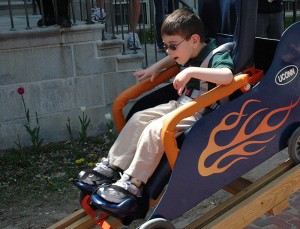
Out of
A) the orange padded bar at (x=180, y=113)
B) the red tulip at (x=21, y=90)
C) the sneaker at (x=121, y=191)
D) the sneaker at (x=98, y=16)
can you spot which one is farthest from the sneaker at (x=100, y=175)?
the sneaker at (x=98, y=16)

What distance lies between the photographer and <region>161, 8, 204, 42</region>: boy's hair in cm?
258

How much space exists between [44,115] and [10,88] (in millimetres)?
382

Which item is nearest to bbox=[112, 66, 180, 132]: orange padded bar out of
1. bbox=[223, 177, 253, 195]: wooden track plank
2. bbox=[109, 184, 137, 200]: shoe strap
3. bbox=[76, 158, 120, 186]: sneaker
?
bbox=[76, 158, 120, 186]: sneaker

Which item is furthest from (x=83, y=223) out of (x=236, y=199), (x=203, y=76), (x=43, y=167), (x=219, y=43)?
(x=43, y=167)

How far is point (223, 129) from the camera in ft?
8.11

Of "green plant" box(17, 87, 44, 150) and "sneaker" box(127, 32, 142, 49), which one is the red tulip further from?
"sneaker" box(127, 32, 142, 49)

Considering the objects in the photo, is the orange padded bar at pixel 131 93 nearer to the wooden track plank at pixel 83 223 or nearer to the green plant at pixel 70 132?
the wooden track plank at pixel 83 223

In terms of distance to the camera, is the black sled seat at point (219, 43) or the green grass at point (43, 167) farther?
the green grass at point (43, 167)

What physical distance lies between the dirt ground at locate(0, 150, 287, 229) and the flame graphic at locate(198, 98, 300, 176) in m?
1.02

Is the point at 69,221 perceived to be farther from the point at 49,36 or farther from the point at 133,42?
the point at 133,42

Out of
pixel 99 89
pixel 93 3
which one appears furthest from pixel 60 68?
pixel 93 3

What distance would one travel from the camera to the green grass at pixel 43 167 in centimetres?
388

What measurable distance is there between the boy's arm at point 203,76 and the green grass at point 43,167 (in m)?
1.80

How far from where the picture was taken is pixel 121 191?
7.95 ft
